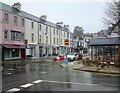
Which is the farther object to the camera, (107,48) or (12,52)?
(12,52)

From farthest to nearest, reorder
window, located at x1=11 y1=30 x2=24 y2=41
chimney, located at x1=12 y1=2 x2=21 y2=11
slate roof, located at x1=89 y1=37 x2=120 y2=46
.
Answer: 1. chimney, located at x1=12 y1=2 x2=21 y2=11
2. window, located at x1=11 y1=30 x2=24 y2=41
3. slate roof, located at x1=89 y1=37 x2=120 y2=46

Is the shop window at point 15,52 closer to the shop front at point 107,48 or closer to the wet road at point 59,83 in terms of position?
the shop front at point 107,48

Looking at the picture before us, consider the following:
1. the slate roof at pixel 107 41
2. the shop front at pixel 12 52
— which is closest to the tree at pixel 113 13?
the slate roof at pixel 107 41

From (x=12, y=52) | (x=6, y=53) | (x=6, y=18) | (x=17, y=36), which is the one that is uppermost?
(x=6, y=18)

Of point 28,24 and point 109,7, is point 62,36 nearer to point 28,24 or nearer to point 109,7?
point 28,24

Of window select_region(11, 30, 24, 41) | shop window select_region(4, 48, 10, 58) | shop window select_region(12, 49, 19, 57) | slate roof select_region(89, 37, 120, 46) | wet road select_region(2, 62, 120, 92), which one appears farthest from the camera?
shop window select_region(12, 49, 19, 57)

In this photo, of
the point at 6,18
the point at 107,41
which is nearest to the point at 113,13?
the point at 107,41

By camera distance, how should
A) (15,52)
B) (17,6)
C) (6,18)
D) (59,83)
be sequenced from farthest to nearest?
(17,6) → (15,52) → (6,18) → (59,83)

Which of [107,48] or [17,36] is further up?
[17,36]

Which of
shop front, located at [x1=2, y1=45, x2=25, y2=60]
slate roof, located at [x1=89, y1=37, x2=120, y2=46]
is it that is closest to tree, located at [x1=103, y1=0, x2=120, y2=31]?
slate roof, located at [x1=89, y1=37, x2=120, y2=46]

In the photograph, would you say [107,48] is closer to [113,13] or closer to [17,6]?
[113,13]

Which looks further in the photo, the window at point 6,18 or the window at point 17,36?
the window at point 17,36

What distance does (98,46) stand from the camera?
3033cm

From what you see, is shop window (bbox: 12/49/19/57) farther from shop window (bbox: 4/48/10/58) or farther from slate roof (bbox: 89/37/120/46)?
slate roof (bbox: 89/37/120/46)
